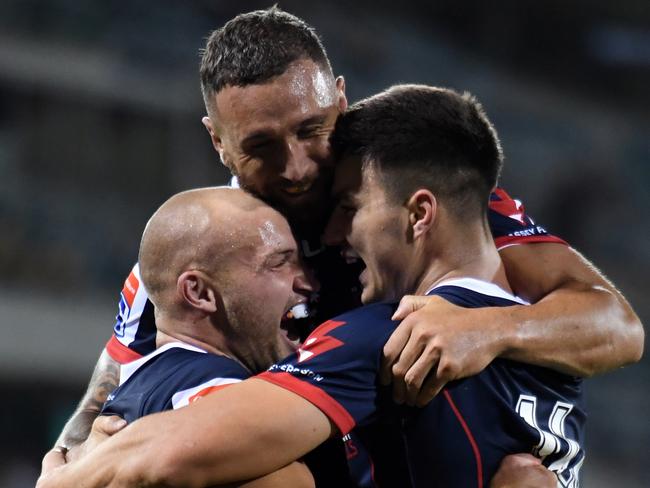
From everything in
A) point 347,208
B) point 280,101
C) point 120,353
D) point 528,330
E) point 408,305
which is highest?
point 280,101

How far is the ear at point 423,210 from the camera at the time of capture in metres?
2.72

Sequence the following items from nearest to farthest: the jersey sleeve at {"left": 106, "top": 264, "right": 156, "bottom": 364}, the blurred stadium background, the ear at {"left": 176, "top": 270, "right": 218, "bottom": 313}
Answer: the ear at {"left": 176, "top": 270, "right": 218, "bottom": 313} < the jersey sleeve at {"left": 106, "top": 264, "right": 156, "bottom": 364} < the blurred stadium background

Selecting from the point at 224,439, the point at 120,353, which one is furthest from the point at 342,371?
the point at 120,353

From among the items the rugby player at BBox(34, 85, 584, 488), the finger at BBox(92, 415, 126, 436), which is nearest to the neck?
the rugby player at BBox(34, 85, 584, 488)

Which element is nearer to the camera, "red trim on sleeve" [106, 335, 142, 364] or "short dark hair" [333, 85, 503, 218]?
"short dark hair" [333, 85, 503, 218]

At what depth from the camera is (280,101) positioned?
2.98 m

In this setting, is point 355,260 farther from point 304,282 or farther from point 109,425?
point 109,425

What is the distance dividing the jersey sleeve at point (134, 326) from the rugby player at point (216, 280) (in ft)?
1.44

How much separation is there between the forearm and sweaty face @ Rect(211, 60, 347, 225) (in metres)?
0.66

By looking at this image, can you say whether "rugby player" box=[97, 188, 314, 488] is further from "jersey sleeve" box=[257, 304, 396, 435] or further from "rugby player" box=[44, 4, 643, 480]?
"jersey sleeve" box=[257, 304, 396, 435]

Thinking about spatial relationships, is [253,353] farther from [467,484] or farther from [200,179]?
[200,179]

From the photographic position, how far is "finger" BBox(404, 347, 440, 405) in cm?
241

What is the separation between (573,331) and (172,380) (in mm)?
1022

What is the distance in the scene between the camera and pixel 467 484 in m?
2.58
